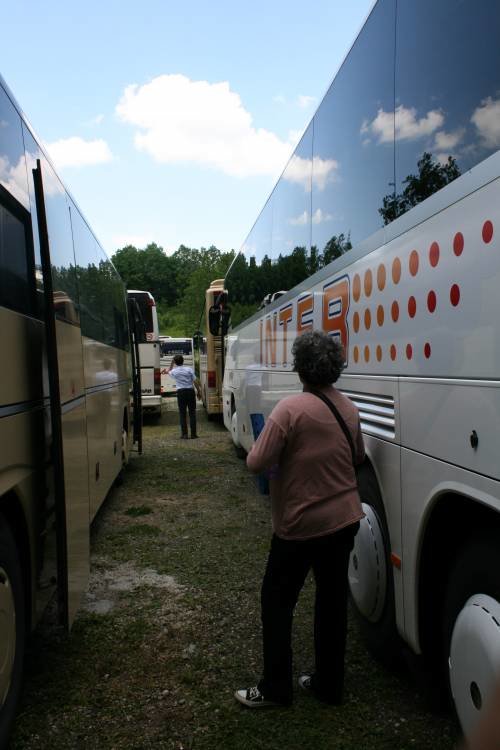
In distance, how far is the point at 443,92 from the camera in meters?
2.52

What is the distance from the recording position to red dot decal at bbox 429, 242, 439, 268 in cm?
252

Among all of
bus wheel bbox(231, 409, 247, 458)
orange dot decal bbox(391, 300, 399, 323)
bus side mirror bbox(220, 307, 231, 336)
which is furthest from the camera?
bus side mirror bbox(220, 307, 231, 336)

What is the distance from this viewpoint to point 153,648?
393 centimetres

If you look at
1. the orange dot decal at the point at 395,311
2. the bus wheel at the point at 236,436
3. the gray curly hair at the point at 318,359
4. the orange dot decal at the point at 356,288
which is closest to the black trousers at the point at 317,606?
the gray curly hair at the point at 318,359

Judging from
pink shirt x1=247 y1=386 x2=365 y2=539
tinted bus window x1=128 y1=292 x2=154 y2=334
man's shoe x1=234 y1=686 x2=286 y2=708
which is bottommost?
man's shoe x1=234 y1=686 x2=286 y2=708

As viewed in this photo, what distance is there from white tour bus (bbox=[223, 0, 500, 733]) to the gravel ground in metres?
0.36

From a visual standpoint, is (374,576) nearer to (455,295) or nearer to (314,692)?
(314,692)

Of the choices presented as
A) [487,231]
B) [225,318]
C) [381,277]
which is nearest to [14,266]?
[381,277]

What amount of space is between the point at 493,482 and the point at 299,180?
13.7 feet

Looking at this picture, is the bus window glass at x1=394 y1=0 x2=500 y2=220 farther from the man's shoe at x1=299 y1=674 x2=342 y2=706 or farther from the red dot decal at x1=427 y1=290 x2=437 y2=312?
the man's shoe at x1=299 y1=674 x2=342 y2=706

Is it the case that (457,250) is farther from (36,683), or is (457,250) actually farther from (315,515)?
(36,683)

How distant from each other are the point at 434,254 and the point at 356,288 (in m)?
1.08

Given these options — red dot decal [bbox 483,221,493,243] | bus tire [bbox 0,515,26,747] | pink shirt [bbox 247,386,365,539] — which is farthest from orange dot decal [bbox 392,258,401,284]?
bus tire [bbox 0,515,26,747]

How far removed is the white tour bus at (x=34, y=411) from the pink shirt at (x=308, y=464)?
3.35 ft
